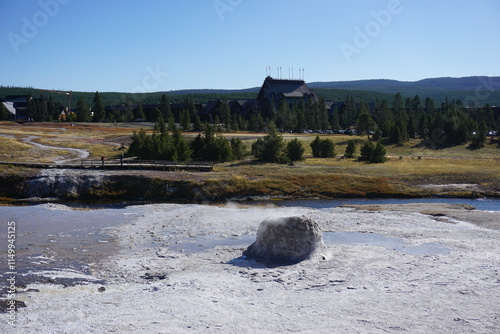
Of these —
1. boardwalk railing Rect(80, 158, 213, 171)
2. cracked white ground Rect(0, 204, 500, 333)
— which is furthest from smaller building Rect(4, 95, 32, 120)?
cracked white ground Rect(0, 204, 500, 333)

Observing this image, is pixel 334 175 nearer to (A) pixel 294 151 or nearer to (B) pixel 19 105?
(A) pixel 294 151

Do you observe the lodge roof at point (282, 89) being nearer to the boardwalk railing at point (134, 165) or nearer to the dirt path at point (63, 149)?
the dirt path at point (63, 149)

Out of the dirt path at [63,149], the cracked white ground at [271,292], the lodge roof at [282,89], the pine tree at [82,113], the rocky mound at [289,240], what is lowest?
the cracked white ground at [271,292]

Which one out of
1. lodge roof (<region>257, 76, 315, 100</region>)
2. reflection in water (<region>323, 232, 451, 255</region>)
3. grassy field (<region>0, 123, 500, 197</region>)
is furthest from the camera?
lodge roof (<region>257, 76, 315, 100</region>)

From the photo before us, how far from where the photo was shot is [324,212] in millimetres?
36812

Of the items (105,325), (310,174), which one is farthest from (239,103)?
(105,325)

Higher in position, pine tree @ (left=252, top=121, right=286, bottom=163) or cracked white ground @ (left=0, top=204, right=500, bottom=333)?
pine tree @ (left=252, top=121, right=286, bottom=163)

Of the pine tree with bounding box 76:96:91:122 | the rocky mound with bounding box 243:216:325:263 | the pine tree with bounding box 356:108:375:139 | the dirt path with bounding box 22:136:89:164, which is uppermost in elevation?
the pine tree with bounding box 76:96:91:122

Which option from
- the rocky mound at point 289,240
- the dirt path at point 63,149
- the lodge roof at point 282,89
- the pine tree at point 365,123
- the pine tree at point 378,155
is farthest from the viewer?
the lodge roof at point 282,89

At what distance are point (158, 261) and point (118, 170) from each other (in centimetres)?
2809

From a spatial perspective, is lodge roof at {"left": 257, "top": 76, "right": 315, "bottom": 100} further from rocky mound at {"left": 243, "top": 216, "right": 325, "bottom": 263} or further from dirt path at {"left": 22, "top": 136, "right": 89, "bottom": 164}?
rocky mound at {"left": 243, "top": 216, "right": 325, "bottom": 263}

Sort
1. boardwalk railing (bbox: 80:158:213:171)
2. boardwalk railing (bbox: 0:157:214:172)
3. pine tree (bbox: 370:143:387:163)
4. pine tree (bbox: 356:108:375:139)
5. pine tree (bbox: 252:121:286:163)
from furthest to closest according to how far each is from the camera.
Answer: pine tree (bbox: 356:108:375:139) → pine tree (bbox: 370:143:387:163) → pine tree (bbox: 252:121:286:163) → boardwalk railing (bbox: 80:158:213:171) → boardwalk railing (bbox: 0:157:214:172)

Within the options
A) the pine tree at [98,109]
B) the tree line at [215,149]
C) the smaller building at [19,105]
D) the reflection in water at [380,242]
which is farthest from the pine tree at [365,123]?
the smaller building at [19,105]

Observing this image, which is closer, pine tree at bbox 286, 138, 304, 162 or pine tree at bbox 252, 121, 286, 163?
pine tree at bbox 252, 121, 286, 163
